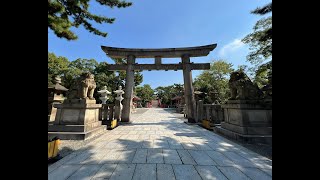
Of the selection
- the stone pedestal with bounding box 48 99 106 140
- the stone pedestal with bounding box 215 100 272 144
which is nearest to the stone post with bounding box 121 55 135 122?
the stone pedestal with bounding box 48 99 106 140

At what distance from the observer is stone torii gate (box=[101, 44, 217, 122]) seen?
467 inches

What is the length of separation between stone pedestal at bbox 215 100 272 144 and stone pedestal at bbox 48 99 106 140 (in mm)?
5853

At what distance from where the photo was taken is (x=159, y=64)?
12.3 m

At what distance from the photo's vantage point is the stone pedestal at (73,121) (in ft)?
21.5

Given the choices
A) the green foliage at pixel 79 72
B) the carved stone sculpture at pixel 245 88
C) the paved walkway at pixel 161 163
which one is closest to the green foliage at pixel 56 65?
the green foliage at pixel 79 72

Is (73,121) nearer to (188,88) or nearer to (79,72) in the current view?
(188,88)

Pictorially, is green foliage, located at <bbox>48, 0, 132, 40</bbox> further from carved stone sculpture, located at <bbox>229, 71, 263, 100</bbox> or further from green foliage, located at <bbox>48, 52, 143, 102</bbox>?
green foliage, located at <bbox>48, 52, 143, 102</bbox>

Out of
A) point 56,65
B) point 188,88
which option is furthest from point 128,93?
point 56,65

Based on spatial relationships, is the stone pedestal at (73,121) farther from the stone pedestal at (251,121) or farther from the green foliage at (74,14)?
Answer: the stone pedestal at (251,121)

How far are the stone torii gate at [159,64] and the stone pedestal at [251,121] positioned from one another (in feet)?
16.3
